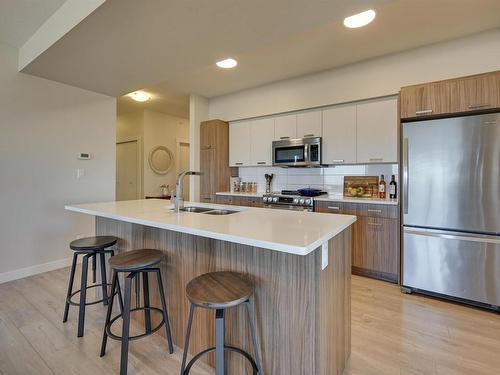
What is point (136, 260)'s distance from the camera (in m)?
1.65

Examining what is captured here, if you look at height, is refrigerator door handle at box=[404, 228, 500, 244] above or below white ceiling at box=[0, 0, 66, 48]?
below

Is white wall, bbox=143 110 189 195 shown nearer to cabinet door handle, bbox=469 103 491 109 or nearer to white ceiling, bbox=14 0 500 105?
white ceiling, bbox=14 0 500 105

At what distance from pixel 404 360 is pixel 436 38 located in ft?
9.78

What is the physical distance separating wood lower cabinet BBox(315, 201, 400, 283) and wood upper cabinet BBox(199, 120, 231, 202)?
2.03 meters

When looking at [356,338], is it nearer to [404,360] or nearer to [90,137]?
[404,360]

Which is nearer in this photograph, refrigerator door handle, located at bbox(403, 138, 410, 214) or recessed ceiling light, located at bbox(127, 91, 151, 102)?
refrigerator door handle, located at bbox(403, 138, 410, 214)

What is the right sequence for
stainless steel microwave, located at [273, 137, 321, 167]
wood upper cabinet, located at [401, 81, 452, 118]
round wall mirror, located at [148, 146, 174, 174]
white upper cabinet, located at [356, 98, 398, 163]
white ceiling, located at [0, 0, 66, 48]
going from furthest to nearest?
round wall mirror, located at [148, 146, 174, 174]
stainless steel microwave, located at [273, 137, 321, 167]
white upper cabinet, located at [356, 98, 398, 163]
wood upper cabinet, located at [401, 81, 452, 118]
white ceiling, located at [0, 0, 66, 48]

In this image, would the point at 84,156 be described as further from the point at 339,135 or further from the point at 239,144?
the point at 339,135

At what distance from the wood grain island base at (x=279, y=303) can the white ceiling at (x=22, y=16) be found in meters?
2.21

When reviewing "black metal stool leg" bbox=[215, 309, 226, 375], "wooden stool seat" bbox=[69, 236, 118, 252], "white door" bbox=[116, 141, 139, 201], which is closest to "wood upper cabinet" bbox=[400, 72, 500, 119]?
"black metal stool leg" bbox=[215, 309, 226, 375]

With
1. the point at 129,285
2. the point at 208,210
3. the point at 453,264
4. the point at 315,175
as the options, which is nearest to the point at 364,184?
the point at 315,175

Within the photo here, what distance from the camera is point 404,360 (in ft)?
5.45

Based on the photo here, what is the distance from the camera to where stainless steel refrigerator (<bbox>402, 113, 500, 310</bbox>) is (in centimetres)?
221

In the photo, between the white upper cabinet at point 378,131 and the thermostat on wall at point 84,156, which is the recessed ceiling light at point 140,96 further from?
the white upper cabinet at point 378,131
